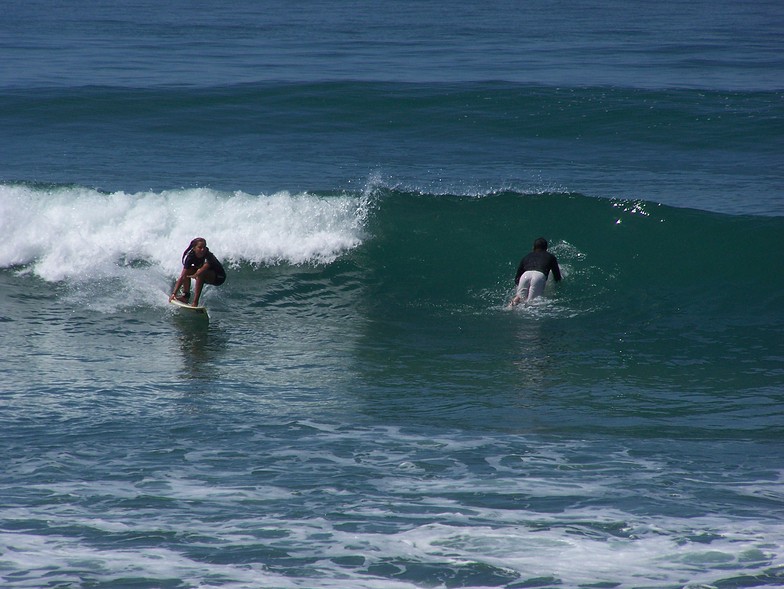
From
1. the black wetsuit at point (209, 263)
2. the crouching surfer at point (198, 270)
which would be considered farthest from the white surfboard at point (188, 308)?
the black wetsuit at point (209, 263)

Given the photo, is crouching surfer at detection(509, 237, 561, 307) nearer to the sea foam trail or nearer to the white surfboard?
the sea foam trail

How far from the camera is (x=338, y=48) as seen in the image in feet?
114

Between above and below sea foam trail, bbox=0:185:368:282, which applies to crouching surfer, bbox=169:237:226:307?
below

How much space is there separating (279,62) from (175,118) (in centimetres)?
807

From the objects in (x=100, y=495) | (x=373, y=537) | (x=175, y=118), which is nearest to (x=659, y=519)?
(x=373, y=537)

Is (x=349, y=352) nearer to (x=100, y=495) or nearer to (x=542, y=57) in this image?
(x=100, y=495)

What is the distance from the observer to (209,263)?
1291 centimetres

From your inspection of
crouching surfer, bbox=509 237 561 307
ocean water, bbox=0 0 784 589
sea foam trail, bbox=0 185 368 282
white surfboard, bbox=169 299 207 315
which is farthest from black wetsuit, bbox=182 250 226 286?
crouching surfer, bbox=509 237 561 307

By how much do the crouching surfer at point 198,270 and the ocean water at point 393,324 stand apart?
0.45m

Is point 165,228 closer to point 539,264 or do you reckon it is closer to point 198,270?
point 198,270

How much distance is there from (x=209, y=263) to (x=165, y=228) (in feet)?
12.8

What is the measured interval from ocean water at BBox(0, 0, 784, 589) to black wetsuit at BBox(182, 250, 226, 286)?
1.85ft

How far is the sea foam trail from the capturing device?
15.7 meters

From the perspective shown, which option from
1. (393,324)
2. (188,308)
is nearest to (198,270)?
(188,308)
